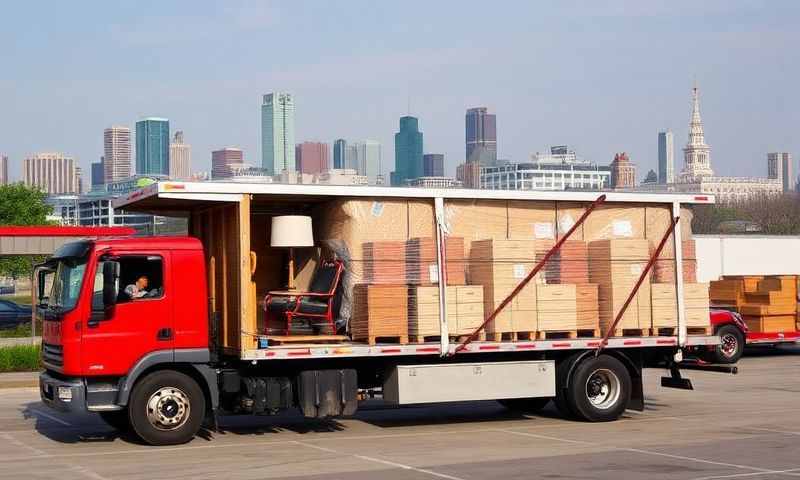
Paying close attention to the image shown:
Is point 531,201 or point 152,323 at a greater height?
point 531,201

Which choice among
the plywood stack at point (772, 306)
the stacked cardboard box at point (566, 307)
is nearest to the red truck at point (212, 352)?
the stacked cardboard box at point (566, 307)

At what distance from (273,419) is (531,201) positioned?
5.05 m

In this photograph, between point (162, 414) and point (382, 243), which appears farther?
point (382, 243)

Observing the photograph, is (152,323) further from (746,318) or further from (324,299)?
(746,318)

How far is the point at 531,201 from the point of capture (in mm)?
16297

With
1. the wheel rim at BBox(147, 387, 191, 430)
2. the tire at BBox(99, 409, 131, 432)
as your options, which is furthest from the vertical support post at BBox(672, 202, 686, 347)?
the tire at BBox(99, 409, 131, 432)

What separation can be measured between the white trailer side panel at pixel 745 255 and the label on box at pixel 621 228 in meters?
16.4

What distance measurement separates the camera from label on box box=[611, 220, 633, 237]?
16.9 metres

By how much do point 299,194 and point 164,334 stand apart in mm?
2444

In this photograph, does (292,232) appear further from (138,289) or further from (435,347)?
(435,347)

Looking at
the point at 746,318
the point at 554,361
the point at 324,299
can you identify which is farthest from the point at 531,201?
the point at 746,318

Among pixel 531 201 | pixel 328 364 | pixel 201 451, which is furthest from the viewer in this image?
pixel 531 201

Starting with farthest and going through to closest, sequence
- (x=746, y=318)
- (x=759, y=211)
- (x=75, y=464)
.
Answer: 1. (x=759, y=211)
2. (x=746, y=318)
3. (x=75, y=464)

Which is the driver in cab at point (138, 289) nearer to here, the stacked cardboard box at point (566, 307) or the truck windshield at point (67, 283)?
the truck windshield at point (67, 283)
